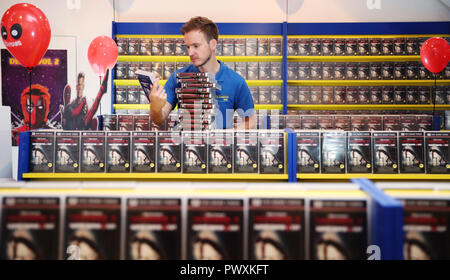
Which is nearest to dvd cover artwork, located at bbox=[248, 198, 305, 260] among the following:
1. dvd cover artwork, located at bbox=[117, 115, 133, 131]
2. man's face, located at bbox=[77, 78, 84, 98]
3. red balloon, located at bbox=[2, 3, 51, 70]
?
red balloon, located at bbox=[2, 3, 51, 70]

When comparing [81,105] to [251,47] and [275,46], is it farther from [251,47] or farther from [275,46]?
[275,46]

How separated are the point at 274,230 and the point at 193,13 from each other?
5.84 metres

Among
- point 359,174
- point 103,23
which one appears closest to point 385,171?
point 359,174

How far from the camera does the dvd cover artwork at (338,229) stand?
73cm

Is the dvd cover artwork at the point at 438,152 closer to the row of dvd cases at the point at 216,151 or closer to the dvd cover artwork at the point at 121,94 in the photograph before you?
the row of dvd cases at the point at 216,151

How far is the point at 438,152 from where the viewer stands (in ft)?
6.25

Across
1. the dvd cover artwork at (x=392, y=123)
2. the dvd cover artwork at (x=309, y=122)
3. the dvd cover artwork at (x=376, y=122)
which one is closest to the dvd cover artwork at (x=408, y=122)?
the dvd cover artwork at (x=392, y=123)

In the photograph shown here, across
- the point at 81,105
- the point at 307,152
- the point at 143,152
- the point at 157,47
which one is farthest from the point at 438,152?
the point at 81,105

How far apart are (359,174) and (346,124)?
1951 millimetres

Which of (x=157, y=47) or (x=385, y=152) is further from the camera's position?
(x=157, y=47)

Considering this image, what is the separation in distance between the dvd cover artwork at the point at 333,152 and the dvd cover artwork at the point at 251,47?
3632 millimetres

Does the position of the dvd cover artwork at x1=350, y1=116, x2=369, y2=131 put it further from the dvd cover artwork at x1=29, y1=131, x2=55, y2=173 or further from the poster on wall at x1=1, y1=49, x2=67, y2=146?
the poster on wall at x1=1, y1=49, x2=67, y2=146

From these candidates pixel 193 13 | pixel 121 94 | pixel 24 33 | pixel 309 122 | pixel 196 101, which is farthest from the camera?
pixel 193 13

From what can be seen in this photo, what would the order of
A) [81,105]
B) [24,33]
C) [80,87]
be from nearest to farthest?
[24,33] → [81,105] → [80,87]
